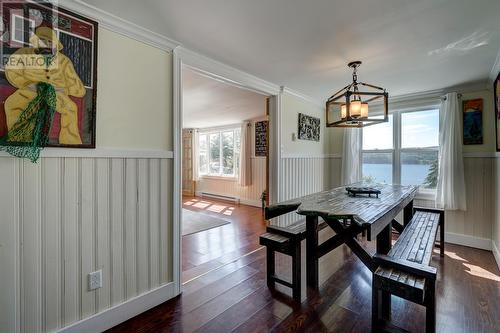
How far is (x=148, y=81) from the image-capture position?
6.13 feet

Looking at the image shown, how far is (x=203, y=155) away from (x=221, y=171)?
0.91 meters

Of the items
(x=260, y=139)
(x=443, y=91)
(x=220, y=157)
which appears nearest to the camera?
(x=443, y=91)

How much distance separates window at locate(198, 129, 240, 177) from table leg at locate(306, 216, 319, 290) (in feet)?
14.6

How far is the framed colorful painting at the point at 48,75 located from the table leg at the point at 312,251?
177 centimetres

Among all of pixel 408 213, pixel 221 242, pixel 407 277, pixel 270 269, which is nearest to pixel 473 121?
pixel 408 213

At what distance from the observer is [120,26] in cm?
167

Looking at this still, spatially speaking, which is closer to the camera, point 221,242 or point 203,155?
point 221,242

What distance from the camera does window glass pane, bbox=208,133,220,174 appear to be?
696 centimetres

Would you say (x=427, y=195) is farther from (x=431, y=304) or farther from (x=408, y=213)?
(x=431, y=304)

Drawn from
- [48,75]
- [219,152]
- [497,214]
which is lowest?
[497,214]

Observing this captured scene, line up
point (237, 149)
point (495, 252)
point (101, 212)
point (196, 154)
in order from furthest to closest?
point (196, 154) → point (237, 149) → point (495, 252) → point (101, 212)

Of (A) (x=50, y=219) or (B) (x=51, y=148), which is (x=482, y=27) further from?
(A) (x=50, y=219)

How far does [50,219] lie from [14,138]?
498 millimetres

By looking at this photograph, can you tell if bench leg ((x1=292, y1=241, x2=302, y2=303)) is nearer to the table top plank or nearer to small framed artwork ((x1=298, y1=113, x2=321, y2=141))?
the table top plank
